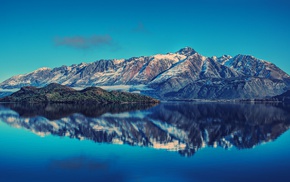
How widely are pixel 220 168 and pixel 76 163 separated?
20789 mm

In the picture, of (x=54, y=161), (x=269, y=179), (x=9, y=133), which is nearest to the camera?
(x=269, y=179)

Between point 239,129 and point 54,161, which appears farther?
point 239,129

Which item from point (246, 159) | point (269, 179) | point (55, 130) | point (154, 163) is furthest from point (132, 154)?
point (55, 130)

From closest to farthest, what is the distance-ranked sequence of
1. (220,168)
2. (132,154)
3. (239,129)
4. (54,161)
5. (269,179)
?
(269,179)
(220,168)
(54,161)
(132,154)
(239,129)

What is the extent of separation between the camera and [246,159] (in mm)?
52438

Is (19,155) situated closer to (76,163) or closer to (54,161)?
(54,161)

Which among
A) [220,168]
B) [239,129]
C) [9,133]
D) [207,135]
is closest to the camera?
[220,168]

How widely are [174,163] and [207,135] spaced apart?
29.8m

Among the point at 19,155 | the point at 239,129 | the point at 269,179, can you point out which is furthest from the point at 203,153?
the point at 239,129

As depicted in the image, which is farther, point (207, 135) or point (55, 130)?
point (55, 130)

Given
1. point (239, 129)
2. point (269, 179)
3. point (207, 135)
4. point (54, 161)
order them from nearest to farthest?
1. point (269, 179)
2. point (54, 161)
3. point (207, 135)
4. point (239, 129)

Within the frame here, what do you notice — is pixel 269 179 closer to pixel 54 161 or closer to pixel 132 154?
pixel 132 154

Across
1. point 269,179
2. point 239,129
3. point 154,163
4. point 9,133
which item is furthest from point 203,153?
point 9,133

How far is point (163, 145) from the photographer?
63.2 metres
